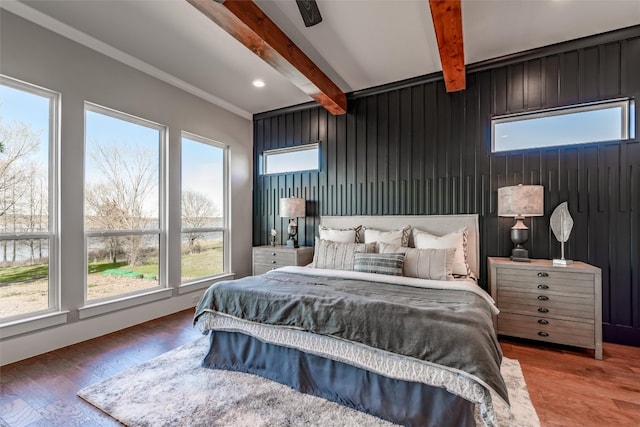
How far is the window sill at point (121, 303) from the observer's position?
2889 millimetres

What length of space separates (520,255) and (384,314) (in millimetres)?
2092

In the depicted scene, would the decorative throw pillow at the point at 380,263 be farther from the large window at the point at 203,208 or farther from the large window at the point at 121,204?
the large window at the point at 121,204

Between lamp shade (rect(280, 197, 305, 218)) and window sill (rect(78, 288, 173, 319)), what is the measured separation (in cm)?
184

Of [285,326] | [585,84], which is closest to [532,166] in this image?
[585,84]

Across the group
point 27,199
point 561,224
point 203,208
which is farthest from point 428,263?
point 27,199

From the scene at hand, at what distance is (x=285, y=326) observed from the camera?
197 cm

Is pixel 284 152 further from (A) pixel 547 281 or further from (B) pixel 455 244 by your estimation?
(A) pixel 547 281

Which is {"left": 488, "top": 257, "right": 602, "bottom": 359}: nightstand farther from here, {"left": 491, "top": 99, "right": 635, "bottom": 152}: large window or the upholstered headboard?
{"left": 491, "top": 99, "right": 635, "bottom": 152}: large window

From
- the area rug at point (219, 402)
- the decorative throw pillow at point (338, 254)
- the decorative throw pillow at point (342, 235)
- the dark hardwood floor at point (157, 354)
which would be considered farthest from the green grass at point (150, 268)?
the decorative throw pillow at point (338, 254)

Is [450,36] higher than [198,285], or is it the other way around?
[450,36]

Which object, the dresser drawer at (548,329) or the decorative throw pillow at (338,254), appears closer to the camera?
the dresser drawer at (548,329)

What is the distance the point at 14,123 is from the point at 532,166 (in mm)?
5082

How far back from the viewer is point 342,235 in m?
3.80

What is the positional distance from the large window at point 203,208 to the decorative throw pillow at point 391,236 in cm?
238
